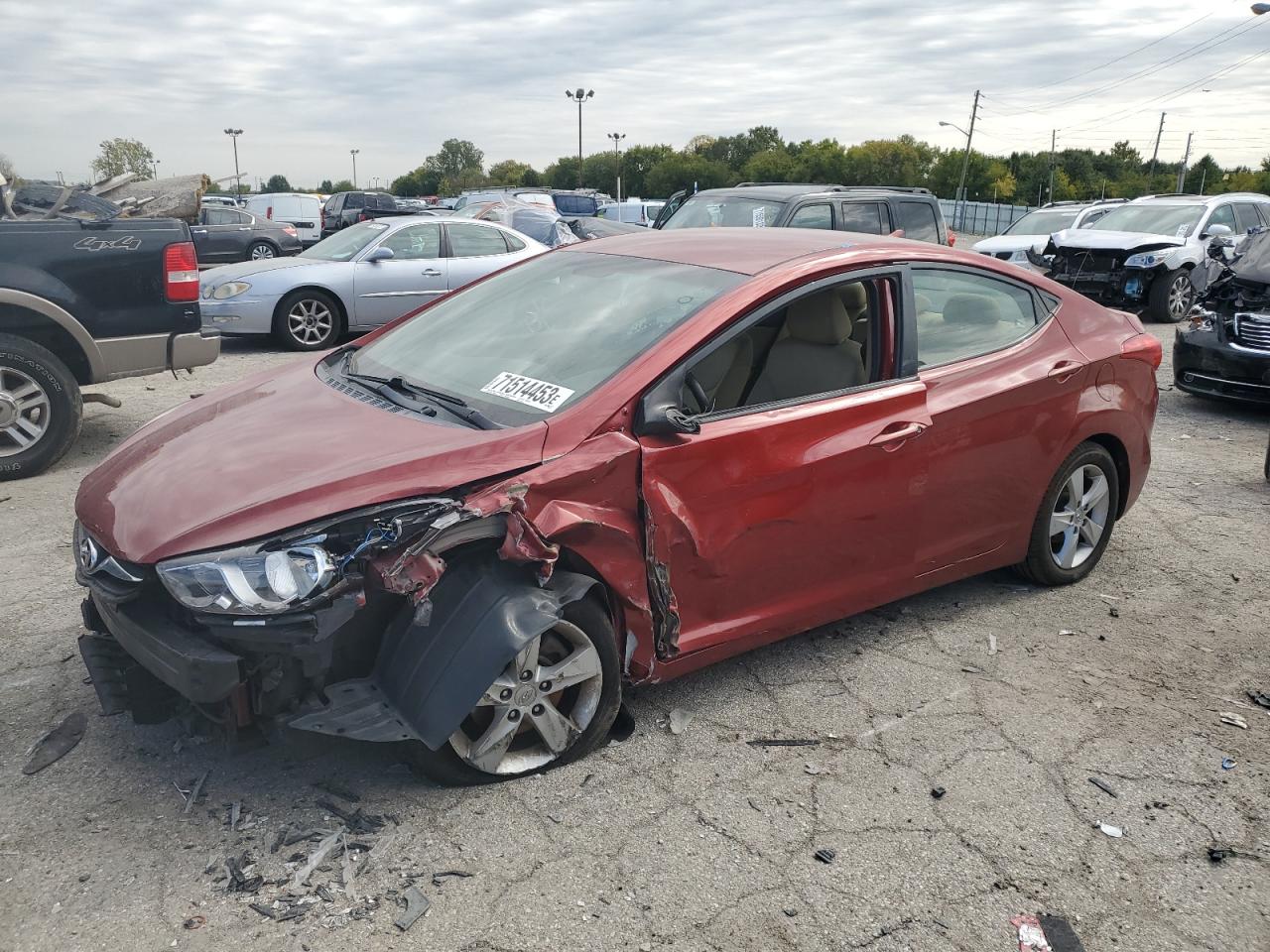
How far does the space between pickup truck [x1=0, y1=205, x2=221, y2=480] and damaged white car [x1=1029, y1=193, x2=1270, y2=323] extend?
37.8ft

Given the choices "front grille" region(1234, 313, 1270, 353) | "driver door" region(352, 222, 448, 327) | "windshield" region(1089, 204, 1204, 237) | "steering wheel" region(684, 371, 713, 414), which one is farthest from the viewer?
"windshield" region(1089, 204, 1204, 237)

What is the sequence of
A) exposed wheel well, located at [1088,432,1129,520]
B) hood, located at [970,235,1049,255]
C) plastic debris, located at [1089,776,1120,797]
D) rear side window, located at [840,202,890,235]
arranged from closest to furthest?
plastic debris, located at [1089,776,1120,797] → exposed wheel well, located at [1088,432,1129,520] → rear side window, located at [840,202,890,235] → hood, located at [970,235,1049,255]

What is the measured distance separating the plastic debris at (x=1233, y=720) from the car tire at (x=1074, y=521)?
1.01 m

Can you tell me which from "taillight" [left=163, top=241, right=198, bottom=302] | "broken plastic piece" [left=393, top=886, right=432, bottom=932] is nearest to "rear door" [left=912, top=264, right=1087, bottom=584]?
"broken plastic piece" [left=393, top=886, right=432, bottom=932]

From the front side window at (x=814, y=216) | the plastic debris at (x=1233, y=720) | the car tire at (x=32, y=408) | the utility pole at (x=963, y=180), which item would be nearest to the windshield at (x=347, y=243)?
the front side window at (x=814, y=216)

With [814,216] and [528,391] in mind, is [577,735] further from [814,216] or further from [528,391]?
[814,216]

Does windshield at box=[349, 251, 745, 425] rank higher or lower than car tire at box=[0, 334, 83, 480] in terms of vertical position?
higher

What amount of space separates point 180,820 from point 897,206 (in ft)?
31.0

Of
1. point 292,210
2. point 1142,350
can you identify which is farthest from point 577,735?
point 292,210

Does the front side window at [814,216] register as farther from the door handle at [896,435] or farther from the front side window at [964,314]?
the door handle at [896,435]

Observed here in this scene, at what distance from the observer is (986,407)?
3.93 meters

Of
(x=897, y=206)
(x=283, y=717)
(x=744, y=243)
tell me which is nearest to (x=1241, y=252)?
(x=897, y=206)

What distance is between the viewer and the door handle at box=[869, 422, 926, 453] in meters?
3.59

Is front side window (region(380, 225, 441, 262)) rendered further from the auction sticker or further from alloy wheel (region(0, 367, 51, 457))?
the auction sticker
